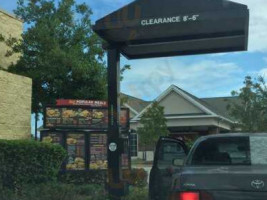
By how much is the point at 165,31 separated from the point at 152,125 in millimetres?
30522

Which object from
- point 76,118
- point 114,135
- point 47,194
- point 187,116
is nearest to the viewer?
point 114,135

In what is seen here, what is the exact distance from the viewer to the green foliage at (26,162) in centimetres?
1209

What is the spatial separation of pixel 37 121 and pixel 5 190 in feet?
39.6

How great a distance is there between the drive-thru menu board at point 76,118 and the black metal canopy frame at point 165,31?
273 inches

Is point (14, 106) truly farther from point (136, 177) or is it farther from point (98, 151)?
point (136, 177)

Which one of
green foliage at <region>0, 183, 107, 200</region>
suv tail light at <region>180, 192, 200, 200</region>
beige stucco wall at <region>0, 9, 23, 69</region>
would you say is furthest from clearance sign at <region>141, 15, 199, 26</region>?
beige stucco wall at <region>0, 9, 23, 69</region>

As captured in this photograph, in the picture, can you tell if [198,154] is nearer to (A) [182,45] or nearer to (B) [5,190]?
(A) [182,45]

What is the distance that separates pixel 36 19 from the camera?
876 inches

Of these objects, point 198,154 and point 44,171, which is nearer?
point 198,154

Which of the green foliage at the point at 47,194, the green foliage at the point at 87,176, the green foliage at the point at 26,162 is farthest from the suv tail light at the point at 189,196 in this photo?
the green foliage at the point at 87,176

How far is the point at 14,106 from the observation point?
16281 mm

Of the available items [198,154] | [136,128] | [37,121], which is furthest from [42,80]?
[136,128]

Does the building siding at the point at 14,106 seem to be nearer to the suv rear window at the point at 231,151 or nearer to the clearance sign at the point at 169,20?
the clearance sign at the point at 169,20

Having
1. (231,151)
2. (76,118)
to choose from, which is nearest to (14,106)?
(76,118)
